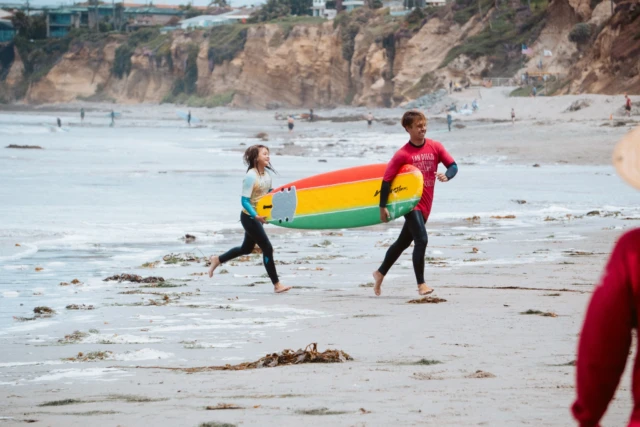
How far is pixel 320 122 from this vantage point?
66.2 m

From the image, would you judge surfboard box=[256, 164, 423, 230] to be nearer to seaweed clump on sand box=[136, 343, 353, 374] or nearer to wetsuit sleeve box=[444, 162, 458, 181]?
wetsuit sleeve box=[444, 162, 458, 181]

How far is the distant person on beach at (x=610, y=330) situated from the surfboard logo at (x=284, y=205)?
7.38 metres

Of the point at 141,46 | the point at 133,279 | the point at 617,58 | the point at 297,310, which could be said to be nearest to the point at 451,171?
the point at 297,310

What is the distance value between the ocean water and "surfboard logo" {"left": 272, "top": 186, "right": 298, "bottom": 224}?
60cm

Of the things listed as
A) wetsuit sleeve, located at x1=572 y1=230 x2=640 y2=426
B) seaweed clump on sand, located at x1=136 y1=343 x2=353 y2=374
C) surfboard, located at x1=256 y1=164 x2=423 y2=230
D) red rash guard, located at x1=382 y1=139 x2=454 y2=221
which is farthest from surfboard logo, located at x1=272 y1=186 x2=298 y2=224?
wetsuit sleeve, located at x1=572 y1=230 x2=640 y2=426

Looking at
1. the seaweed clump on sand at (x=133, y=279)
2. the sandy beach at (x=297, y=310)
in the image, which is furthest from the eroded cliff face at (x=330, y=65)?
the seaweed clump on sand at (x=133, y=279)

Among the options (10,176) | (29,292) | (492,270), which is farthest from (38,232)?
(10,176)

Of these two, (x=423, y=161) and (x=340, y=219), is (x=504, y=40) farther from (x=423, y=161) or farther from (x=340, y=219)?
(x=423, y=161)

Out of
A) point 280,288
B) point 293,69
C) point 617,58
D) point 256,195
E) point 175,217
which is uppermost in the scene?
point 293,69

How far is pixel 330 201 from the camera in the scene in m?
9.67

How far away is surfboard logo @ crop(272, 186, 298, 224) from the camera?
950cm

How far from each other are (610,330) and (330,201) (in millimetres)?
7599

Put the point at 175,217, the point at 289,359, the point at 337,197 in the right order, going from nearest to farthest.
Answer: the point at 289,359
the point at 337,197
the point at 175,217

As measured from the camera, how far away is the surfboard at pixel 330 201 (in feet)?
30.4
